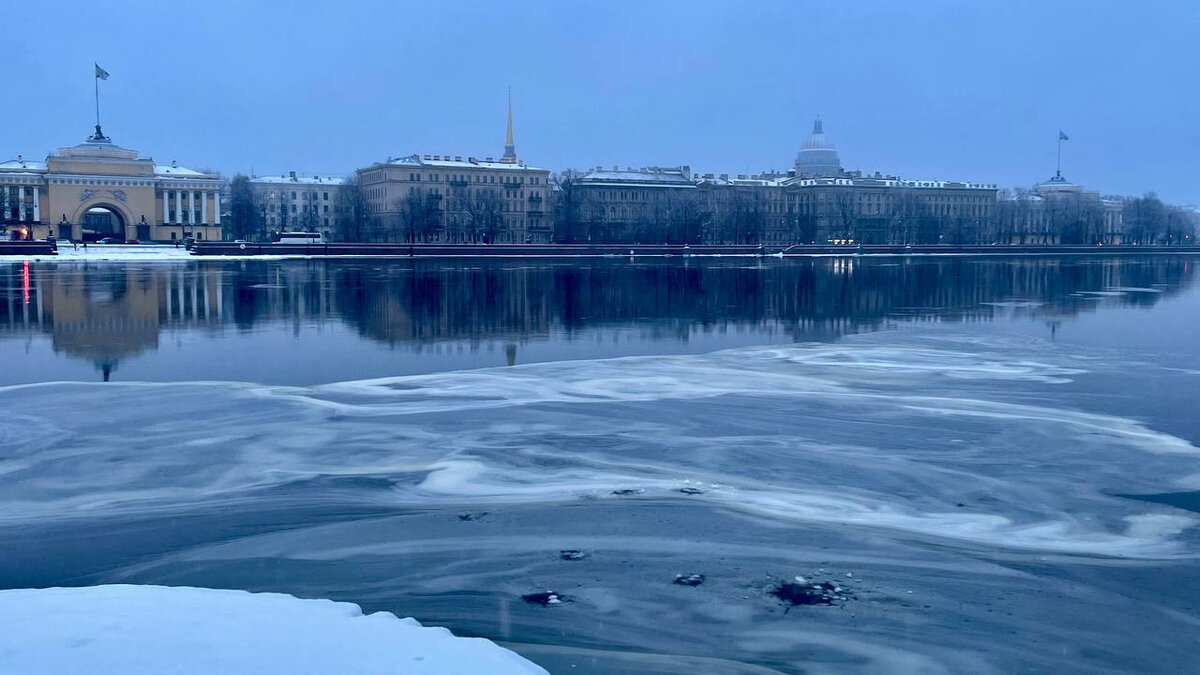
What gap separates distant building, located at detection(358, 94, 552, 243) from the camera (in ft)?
327

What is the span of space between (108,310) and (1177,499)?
2052cm

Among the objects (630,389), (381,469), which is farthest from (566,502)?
(630,389)

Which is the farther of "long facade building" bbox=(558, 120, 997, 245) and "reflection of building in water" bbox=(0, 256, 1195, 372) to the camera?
"long facade building" bbox=(558, 120, 997, 245)

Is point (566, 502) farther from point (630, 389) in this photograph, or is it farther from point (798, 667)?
point (630, 389)

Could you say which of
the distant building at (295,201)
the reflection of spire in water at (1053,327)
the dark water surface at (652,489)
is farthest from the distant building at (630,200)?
the dark water surface at (652,489)

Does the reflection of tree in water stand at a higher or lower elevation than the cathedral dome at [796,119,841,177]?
lower

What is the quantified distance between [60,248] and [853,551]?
73.5 meters

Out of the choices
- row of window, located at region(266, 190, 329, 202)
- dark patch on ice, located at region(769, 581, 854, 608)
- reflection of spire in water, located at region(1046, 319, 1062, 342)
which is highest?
row of window, located at region(266, 190, 329, 202)

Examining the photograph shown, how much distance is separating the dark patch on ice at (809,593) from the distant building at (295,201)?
398ft

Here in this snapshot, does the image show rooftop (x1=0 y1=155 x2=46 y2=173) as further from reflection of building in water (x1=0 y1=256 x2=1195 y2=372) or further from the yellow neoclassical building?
reflection of building in water (x1=0 y1=256 x2=1195 y2=372)

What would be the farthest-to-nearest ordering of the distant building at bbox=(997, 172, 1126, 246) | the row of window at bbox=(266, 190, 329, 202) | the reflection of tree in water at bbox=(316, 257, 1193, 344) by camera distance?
the row of window at bbox=(266, 190, 329, 202) < the distant building at bbox=(997, 172, 1126, 246) < the reflection of tree in water at bbox=(316, 257, 1193, 344)

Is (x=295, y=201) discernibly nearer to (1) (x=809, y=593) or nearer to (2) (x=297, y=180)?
(2) (x=297, y=180)

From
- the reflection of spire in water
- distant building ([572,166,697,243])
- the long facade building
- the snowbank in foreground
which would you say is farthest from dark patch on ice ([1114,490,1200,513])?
distant building ([572,166,697,243])

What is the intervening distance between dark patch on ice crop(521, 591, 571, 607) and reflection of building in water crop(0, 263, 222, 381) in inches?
353
